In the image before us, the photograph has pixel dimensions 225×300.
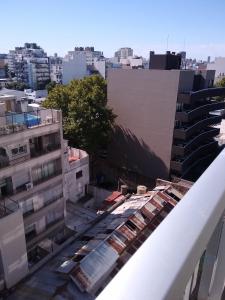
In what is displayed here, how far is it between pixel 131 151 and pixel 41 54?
10384 cm

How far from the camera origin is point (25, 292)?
13.1 meters

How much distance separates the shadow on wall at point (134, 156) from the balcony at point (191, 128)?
3.09 meters

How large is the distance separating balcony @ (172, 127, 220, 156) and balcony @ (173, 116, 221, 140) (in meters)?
0.60

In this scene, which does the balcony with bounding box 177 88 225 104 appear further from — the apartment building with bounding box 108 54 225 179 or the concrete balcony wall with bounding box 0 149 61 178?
the concrete balcony wall with bounding box 0 149 61 178

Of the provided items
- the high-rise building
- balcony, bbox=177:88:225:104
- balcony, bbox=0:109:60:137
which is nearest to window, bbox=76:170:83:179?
balcony, bbox=0:109:60:137

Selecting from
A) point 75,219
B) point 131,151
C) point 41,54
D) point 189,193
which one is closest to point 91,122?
point 131,151

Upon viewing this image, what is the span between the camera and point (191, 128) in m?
25.3

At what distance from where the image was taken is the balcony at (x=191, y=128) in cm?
2431

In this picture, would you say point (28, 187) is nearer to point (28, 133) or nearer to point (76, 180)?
point (28, 133)

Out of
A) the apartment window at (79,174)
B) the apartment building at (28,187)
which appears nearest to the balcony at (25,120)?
the apartment building at (28,187)

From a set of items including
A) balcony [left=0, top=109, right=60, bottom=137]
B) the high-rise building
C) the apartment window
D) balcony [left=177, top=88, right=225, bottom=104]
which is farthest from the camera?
the high-rise building

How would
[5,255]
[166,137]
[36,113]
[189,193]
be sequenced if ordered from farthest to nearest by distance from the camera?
[166,137] → [36,113] → [5,255] → [189,193]

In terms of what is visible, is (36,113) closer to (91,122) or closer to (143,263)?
(91,122)

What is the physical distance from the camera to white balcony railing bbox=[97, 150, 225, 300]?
92 cm
